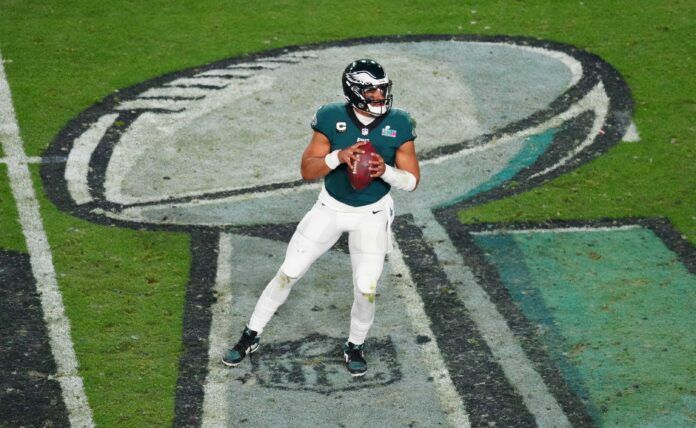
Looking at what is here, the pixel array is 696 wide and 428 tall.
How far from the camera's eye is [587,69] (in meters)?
15.0

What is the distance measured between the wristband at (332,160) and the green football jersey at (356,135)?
0.48 ft

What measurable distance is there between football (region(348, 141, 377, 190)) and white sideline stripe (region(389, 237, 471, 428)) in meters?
1.67

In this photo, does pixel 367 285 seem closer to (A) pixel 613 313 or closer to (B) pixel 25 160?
(A) pixel 613 313

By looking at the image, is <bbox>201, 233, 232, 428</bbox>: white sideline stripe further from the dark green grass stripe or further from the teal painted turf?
the teal painted turf

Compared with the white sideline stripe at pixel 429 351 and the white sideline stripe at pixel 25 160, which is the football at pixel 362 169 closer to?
the white sideline stripe at pixel 429 351

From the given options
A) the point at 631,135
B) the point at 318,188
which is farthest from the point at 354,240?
the point at 631,135

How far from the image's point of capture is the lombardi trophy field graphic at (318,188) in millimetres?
8648

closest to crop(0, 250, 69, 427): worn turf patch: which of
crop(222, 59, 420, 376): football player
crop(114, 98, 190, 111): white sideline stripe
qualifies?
crop(222, 59, 420, 376): football player

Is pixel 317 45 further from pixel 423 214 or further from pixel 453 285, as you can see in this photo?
pixel 453 285

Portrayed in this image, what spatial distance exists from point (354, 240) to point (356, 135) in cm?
79

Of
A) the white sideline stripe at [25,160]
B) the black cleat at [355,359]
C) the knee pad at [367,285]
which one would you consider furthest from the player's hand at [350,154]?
the white sideline stripe at [25,160]

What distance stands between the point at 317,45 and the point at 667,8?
17.0ft

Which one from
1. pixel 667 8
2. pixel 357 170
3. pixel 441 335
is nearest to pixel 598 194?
pixel 441 335

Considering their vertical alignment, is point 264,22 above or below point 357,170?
below
